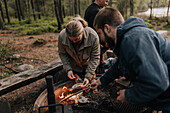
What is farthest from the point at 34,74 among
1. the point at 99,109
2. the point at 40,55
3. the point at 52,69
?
the point at 40,55

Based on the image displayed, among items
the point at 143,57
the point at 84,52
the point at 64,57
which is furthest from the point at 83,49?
the point at 143,57

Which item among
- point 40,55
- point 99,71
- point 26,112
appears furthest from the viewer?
point 40,55

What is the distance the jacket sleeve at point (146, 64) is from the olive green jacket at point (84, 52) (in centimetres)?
160

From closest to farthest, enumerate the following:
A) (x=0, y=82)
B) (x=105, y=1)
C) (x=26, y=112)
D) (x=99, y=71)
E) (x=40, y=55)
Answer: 1. (x=0, y=82)
2. (x=26, y=112)
3. (x=105, y=1)
4. (x=99, y=71)
5. (x=40, y=55)

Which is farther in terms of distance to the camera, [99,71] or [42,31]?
[42,31]

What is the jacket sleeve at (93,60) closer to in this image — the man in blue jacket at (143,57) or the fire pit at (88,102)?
the fire pit at (88,102)

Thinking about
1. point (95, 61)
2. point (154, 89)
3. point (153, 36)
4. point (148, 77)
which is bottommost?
point (95, 61)

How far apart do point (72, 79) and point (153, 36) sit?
81.6 inches

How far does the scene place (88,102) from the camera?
8.03 feet

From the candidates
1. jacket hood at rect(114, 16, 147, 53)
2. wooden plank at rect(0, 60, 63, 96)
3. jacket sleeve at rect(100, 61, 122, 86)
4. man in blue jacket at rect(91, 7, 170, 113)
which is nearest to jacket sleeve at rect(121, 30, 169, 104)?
Answer: man in blue jacket at rect(91, 7, 170, 113)

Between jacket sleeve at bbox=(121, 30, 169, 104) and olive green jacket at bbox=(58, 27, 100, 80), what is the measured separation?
160 centimetres

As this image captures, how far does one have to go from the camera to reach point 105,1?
11.9 ft

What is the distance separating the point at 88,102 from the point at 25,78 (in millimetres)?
1478

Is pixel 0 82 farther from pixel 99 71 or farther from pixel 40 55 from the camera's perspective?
pixel 40 55
